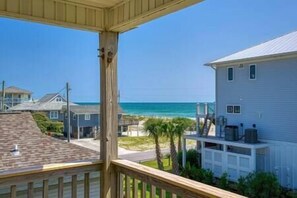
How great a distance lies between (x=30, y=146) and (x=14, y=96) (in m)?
1.74

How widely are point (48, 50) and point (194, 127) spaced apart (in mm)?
10722

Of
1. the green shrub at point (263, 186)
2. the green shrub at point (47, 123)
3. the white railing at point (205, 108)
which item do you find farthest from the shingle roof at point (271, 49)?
the green shrub at point (47, 123)

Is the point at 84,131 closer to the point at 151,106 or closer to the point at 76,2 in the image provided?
the point at 76,2

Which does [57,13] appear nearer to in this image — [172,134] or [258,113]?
[172,134]

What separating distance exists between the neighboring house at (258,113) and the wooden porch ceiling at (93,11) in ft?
26.8

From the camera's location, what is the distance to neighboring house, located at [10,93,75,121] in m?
3.20

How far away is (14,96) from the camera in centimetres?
300

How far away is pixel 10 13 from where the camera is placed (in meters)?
2.04

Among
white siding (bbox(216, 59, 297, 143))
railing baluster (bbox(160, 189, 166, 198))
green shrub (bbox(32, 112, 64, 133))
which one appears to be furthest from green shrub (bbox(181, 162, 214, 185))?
railing baluster (bbox(160, 189, 166, 198))

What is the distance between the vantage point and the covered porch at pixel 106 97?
6.46 feet

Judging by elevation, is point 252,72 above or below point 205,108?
above

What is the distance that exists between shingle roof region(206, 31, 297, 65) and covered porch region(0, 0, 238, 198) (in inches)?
322

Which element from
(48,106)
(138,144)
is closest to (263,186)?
(48,106)

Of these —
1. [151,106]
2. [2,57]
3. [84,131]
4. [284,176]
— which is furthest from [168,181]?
[151,106]
